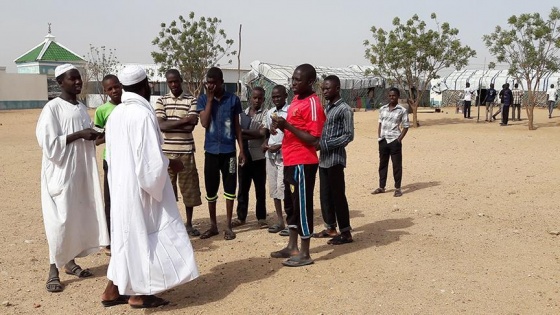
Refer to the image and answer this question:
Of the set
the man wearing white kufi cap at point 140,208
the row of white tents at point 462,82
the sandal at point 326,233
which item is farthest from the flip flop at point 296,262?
the row of white tents at point 462,82

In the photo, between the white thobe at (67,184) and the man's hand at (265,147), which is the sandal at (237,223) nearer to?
the man's hand at (265,147)

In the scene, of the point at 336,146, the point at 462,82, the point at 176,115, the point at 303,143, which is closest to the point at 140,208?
the point at 303,143

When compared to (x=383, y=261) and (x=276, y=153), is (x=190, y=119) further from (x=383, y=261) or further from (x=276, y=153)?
(x=383, y=261)

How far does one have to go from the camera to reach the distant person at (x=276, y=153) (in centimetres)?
605

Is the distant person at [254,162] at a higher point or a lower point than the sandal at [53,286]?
higher

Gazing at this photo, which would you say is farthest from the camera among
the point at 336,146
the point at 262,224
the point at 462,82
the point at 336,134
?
the point at 462,82

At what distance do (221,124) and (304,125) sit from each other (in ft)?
4.16

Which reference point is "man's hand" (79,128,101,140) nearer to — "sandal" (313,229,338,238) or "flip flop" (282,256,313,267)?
"flip flop" (282,256,313,267)

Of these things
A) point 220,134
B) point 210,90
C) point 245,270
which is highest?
point 210,90

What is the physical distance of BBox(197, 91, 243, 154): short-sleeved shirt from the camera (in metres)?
5.74

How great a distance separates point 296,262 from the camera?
194 inches

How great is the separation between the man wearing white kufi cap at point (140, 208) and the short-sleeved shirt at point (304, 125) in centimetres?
132

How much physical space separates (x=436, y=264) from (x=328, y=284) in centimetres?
110

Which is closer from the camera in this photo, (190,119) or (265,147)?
(190,119)
